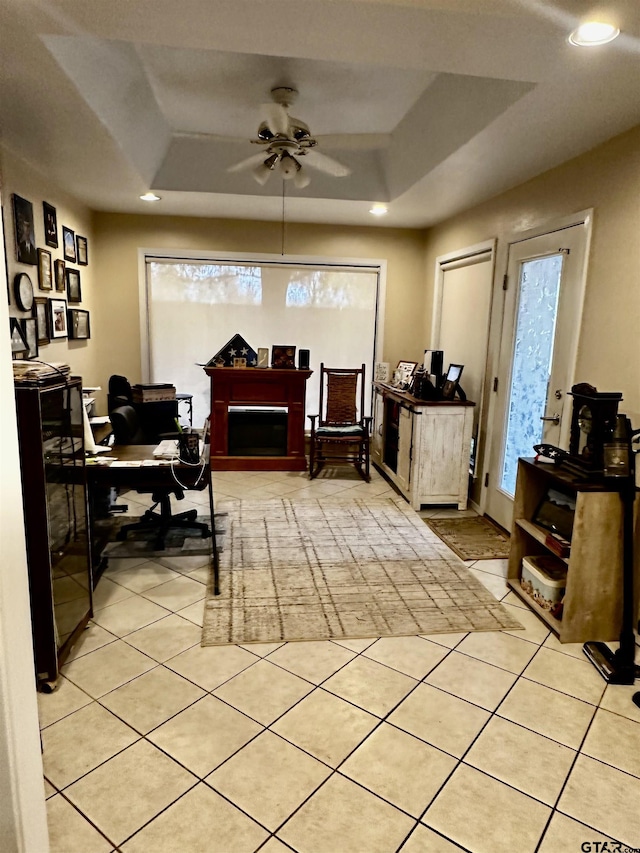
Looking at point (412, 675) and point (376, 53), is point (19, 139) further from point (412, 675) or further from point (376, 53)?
point (412, 675)

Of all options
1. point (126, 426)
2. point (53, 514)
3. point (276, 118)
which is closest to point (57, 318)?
point (126, 426)

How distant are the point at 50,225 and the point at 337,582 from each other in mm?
3465

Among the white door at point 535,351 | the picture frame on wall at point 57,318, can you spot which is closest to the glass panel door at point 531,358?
the white door at point 535,351

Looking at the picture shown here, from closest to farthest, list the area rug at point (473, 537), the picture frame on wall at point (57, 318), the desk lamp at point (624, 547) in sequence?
the desk lamp at point (624, 547) < the area rug at point (473, 537) < the picture frame on wall at point (57, 318)

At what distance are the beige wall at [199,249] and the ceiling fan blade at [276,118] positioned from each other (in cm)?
238

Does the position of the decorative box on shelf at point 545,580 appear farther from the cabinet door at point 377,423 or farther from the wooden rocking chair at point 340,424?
the cabinet door at point 377,423

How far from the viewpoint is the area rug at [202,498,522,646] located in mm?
2572

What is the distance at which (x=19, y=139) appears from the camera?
10.4 feet

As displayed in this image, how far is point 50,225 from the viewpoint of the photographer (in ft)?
13.2

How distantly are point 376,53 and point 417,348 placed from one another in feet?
13.2

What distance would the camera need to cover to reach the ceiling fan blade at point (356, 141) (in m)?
4.20

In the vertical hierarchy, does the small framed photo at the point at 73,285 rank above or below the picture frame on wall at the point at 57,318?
above

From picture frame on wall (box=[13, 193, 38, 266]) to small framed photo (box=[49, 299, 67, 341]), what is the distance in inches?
17.7

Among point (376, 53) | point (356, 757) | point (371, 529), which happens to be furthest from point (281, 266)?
point (356, 757)
